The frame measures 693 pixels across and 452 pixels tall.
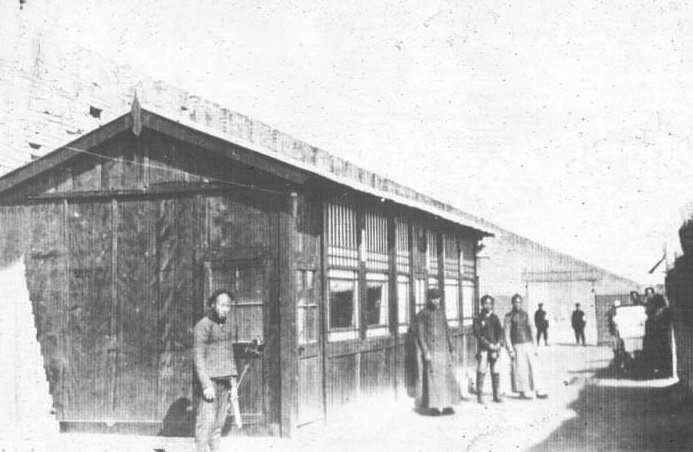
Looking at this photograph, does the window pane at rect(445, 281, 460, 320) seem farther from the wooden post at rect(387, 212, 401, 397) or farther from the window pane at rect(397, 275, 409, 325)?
the wooden post at rect(387, 212, 401, 397)

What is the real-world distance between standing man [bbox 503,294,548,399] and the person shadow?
245 inches

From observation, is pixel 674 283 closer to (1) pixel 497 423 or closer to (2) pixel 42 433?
(1) pixel 497 423

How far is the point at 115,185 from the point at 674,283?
9.25 meters

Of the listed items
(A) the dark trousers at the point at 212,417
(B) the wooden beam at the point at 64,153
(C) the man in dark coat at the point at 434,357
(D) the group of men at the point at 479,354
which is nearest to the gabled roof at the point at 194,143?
(B) the wooden beam at the point at 64,153

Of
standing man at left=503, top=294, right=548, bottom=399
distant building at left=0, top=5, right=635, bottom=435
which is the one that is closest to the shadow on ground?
standing man at left=503, top=294, right=548, bottom=399

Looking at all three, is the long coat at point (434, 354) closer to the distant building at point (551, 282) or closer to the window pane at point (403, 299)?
the window pane at point (403, 299)

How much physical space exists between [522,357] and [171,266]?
684 cm

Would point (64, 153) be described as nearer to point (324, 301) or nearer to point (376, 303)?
point (324, 301)

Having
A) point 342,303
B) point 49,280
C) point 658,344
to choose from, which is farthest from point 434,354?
point 658,344

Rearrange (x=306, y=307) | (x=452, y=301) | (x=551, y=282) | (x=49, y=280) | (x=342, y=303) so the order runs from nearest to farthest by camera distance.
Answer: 1. (x=306, y=307)
2. (x=49, y=280)
3. (x=342, y=303)
4. (x=452, y=301)
5. (x=551, y=282)

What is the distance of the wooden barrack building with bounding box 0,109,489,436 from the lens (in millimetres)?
9562

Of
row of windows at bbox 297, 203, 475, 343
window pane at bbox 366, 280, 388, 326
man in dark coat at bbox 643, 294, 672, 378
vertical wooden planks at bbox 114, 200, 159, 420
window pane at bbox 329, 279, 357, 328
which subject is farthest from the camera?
man in dark coat at bbox 643, 294, 672, 378

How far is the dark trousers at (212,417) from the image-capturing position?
320 inches

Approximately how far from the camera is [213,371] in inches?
327
